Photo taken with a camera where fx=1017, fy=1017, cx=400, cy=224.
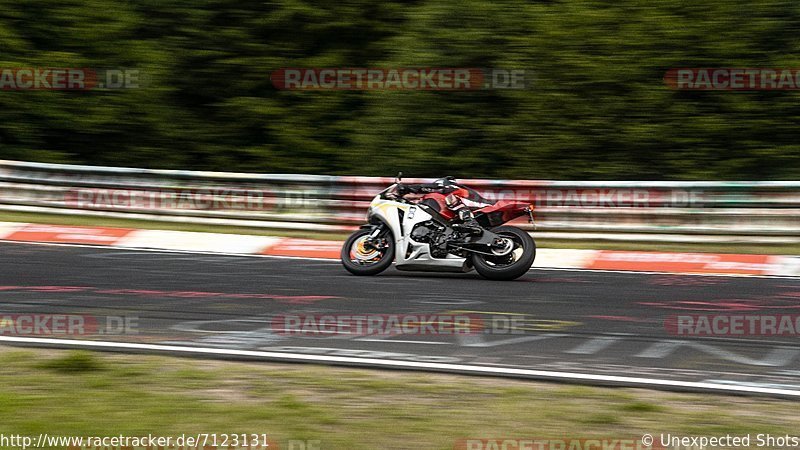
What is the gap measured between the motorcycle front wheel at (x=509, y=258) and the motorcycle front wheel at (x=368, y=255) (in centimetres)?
101

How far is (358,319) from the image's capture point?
29.8ft

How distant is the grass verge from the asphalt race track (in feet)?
2.04

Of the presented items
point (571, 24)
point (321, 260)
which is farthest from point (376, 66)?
point (321, 260)

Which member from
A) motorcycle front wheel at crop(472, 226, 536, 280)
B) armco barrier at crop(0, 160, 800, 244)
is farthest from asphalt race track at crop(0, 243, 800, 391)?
armco barrier at crop(0, 160, 800, 244)

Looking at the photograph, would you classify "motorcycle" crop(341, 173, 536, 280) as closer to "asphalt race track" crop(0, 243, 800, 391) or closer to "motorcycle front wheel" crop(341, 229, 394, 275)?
"motorcycle front wheel" crop(341, 229, 394, 275)

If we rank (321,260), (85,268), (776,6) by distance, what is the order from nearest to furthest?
1. (85,268)
2. (321,260)
3. (776,6)

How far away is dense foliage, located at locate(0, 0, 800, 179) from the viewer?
14.6m

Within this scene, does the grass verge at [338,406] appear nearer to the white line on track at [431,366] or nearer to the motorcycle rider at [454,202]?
the white line on track at [431,366]

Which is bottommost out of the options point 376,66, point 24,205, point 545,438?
point 545,438

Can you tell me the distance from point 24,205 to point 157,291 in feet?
22.0

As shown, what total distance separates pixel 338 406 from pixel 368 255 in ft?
17.8

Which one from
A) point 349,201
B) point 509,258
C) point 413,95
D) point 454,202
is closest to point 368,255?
point 454,202

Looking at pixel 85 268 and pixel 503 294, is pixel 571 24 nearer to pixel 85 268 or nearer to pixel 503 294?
pixel 503 294

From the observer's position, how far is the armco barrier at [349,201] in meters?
13.8
